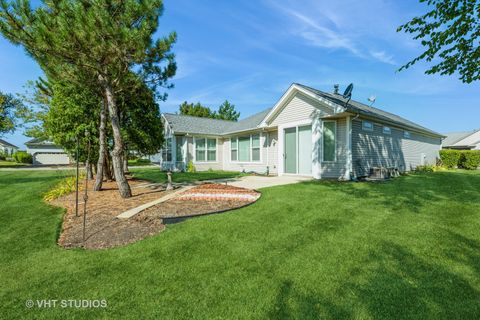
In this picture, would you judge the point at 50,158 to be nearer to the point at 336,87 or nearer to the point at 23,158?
the point at 23,158

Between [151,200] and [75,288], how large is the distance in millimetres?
4299

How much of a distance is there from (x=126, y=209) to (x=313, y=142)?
8285mm

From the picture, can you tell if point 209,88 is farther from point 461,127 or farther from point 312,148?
point 461,127

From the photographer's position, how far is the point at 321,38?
11.9 meters

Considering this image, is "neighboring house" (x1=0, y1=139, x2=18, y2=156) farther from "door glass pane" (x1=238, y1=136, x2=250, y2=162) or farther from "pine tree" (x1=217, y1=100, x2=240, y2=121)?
"door glass pane" (x1=238, y1=136, x2=250, y2=162)

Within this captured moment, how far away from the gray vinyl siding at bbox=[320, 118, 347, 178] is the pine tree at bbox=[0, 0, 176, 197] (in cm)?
755

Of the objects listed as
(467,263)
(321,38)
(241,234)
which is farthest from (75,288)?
(321,38)

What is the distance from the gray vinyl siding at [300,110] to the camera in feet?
35.6

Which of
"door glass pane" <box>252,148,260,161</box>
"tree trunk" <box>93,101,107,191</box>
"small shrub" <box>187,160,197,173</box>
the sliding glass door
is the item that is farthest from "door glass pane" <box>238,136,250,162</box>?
"tree trunk" <box>93,101,107,191</box>

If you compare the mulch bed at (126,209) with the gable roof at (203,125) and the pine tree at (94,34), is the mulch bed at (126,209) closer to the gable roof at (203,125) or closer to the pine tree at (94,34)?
the pine tree at (94,34)

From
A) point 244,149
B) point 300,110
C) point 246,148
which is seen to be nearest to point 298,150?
point 300,110

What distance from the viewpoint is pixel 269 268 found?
312 centimetres

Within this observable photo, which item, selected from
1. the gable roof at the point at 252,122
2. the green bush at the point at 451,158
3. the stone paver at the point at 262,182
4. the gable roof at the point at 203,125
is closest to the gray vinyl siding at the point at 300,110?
the gable roof at the point at 252,122

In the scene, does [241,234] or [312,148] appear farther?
[312,148]
